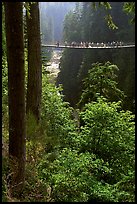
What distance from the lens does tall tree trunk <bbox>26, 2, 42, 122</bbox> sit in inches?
288

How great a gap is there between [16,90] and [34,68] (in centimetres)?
292

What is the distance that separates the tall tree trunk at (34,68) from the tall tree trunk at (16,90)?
243 centimetres

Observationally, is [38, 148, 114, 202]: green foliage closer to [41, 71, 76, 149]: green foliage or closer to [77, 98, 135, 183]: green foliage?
[77, 98, 135, 183]: green foliage

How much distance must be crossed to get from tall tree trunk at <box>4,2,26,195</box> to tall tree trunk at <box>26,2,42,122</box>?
95.5 inches

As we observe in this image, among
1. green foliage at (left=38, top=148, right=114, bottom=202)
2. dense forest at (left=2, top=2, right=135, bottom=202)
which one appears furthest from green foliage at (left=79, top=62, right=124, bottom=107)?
green foliage at (left=38, top=148, right=114, bottom=202)

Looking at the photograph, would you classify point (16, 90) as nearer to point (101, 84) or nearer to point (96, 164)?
point (96, 164)

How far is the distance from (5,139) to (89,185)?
1671mm

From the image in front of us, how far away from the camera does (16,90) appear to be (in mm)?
4680

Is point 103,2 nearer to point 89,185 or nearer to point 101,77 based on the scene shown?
point 89,185

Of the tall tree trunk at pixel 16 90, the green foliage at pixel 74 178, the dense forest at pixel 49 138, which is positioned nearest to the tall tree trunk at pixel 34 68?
the dense forest at pixel 49 138

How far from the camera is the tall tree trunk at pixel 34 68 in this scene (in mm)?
7324

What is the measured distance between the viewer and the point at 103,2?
5.18 meters

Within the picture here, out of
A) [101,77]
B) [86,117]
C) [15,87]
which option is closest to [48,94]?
[86,117]

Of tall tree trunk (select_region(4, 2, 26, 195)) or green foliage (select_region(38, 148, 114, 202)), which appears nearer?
tall tree trunk (select_region(4, 2, 26, 195))
